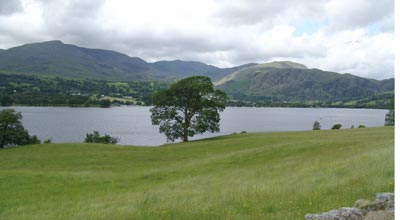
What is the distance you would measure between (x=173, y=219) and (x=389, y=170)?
1063cm

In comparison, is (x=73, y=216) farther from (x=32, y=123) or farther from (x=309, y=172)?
(x=32, y=123)

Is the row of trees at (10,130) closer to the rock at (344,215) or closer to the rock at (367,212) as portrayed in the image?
the rock at (367,212)

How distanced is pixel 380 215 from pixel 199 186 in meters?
14.1

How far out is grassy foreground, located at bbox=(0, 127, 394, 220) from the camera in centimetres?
1367

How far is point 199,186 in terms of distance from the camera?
21969 millimetres

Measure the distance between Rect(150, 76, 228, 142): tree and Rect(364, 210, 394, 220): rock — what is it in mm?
61277

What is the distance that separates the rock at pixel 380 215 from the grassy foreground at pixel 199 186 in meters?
2.78

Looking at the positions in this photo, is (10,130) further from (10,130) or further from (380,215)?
(380,215)

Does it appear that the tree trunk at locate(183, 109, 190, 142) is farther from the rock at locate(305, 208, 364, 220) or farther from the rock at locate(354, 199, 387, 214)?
the rock at locate(305, 208, 364, 220)

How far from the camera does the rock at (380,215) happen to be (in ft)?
27.9

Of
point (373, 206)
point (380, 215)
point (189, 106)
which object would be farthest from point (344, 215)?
point (189, 106)

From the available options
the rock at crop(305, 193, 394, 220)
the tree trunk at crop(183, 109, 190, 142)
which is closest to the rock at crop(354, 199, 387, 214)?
the rock at crop(305, 193, 394, 220)

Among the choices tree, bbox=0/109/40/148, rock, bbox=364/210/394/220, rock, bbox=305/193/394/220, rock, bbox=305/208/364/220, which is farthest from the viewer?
tree, bbox=0/109/40/148

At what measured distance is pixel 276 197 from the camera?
1516cm
